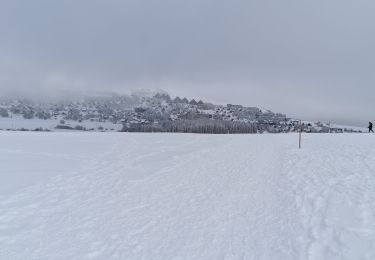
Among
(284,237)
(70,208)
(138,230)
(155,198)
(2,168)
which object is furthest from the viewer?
(2,168)

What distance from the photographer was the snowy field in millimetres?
7582

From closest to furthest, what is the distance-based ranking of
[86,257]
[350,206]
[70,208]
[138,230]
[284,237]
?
[86,257]
[284,237]
[138,230]
[350,206]
[70,208]

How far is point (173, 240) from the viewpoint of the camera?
812cm

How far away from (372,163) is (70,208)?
14323 millimetres

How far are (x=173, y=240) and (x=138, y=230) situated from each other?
111 centimetres

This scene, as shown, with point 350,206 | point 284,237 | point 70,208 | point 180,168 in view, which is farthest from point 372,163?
point 70,208

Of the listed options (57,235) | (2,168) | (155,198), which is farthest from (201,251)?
(2,168)

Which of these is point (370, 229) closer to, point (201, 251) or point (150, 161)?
point (201, 251)

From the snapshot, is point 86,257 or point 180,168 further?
point 180,168

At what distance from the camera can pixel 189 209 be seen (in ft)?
34.3

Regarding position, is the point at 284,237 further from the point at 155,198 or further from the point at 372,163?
the point at 372,163

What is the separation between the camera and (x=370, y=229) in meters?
8.08

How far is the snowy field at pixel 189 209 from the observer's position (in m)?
7.58

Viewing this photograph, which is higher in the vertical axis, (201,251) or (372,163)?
(372,163)
